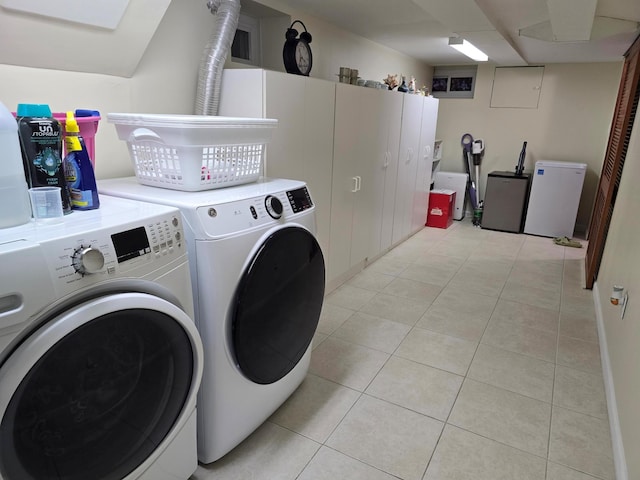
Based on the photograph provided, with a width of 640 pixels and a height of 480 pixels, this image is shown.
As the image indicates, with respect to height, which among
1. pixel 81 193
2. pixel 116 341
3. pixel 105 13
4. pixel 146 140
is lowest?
pixel 116 341

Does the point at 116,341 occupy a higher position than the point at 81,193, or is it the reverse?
the point at 81,193

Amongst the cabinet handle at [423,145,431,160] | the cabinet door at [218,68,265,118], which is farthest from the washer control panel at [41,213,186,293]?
the cabinet handle at [423,145,431,160]

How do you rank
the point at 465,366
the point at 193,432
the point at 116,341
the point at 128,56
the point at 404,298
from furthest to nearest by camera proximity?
the point at 404,298 < the point at 465,366 < the point at 128,56 < the point at 193,432 < the point at 116,341

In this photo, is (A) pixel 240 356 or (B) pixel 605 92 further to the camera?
(B) pixel 605 92

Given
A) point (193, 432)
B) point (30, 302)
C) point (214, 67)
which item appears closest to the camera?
point (30, 302)

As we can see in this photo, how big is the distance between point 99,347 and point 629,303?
2.25 m

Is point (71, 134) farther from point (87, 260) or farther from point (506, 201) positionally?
point (506, 201)

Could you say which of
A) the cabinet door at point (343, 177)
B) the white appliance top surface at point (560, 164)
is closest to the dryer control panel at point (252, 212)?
the cabinet door at point (343, 177)

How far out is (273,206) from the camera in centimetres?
156

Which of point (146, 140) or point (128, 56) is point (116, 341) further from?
point (128, 56)

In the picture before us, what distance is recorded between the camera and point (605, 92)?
193 inches

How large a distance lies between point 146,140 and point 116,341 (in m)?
0.83

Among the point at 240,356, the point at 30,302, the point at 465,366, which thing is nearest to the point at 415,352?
the point at 465,366

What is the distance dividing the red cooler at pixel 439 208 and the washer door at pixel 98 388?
14.4 feet
